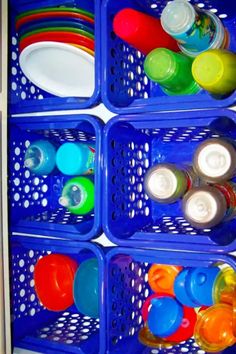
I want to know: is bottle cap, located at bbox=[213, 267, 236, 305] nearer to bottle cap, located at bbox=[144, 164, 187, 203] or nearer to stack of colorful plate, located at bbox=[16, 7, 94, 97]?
bottle cap, located at bbox=[144, 164, 187, 203]

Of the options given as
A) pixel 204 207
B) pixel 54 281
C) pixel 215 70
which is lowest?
pixel 54 281

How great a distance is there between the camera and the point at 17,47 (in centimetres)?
88

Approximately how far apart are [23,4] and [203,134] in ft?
1.40

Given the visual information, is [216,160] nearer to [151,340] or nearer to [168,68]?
[168,68]

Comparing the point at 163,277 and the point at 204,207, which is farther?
the point at 163,277

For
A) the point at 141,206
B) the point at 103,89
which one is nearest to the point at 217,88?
the point at 103,89

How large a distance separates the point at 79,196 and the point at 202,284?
289 millimetres

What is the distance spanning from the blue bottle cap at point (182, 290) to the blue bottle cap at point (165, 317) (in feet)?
0.08

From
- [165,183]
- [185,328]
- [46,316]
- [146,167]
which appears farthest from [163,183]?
[46,316]

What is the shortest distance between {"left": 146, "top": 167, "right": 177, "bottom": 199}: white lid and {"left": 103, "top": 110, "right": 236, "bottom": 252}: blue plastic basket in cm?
7

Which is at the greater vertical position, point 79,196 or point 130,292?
point 79,196

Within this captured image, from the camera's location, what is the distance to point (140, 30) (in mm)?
712

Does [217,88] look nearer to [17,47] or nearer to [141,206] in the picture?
[141,206]

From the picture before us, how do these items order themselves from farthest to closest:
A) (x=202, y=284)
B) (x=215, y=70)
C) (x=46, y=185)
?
1. (x=46, y=185)
2. (x=202, y=284)
3. (x=215, y=70)
